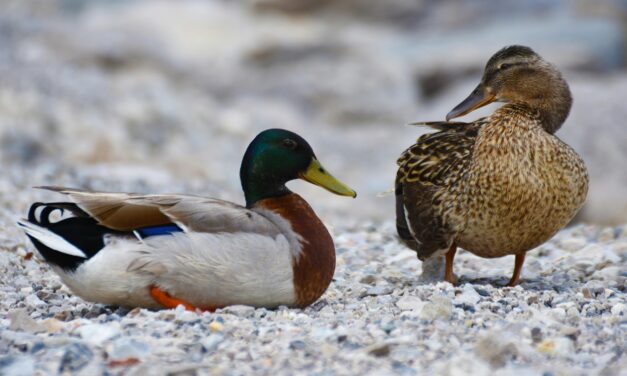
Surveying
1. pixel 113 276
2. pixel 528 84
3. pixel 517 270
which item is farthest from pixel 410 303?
pixel 528 84

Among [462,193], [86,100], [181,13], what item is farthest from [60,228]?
[181,13]

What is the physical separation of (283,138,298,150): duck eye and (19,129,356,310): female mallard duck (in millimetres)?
503

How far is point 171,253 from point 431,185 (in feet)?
5.46

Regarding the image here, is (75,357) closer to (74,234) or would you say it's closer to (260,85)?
(74,234)

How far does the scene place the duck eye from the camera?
5.48m

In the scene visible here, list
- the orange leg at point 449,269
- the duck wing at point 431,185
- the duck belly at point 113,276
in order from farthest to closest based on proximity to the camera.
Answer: the orange leg at point 449,269 → the duck wing at point 431,185 → the duck belly at point 113,276

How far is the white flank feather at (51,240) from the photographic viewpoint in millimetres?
4879

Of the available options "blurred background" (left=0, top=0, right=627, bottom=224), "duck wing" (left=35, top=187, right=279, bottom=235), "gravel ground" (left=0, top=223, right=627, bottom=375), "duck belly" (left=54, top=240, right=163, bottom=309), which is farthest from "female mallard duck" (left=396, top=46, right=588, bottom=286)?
"blurred background" (left=0, top=0, right=627, bottom=224)

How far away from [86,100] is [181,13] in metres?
10.2

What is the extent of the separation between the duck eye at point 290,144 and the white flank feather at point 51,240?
1205 millimetres

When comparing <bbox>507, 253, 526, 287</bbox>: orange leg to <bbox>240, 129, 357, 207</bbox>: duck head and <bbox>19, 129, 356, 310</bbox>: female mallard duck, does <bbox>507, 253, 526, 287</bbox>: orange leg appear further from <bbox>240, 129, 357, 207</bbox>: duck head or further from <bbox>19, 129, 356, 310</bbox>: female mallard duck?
<bbox>19, 129, 356, 310</bbox>: female mallard duck

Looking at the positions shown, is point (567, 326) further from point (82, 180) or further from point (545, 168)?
point (82, 180)

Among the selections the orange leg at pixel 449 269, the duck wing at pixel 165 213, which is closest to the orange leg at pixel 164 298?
the duck wing at pixel 165 213

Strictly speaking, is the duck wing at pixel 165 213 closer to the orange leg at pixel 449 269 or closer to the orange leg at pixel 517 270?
the orange leg at pixel 449 269
